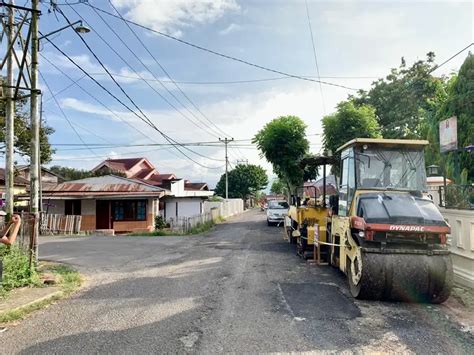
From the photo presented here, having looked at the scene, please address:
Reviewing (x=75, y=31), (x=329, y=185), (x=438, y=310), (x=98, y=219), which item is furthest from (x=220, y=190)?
(x=438, y=310)

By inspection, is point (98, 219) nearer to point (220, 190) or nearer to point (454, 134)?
point (454, 134)

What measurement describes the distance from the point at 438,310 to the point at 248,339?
353 centimetres

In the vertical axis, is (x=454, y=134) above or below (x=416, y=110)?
below

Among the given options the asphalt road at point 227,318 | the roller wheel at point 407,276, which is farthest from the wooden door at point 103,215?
the roller wheel at point 407,276

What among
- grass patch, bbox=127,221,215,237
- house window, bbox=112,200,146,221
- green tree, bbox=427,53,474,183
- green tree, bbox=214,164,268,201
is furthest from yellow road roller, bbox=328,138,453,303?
green tree, bbox=214,164,268,201

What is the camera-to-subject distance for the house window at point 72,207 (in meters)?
27.3

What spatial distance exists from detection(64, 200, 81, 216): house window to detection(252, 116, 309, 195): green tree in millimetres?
13446

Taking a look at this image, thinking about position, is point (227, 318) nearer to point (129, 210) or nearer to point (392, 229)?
point (392, 229)

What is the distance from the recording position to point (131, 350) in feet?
15.7

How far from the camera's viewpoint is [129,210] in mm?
27172

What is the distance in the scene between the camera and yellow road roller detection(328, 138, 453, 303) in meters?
6.69

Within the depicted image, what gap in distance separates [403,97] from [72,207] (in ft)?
85.8

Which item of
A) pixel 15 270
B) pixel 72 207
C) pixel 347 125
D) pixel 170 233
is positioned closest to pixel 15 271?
pixel 15 270

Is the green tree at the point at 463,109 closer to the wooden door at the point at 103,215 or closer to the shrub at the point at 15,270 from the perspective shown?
the shrub at the point at 15,270
